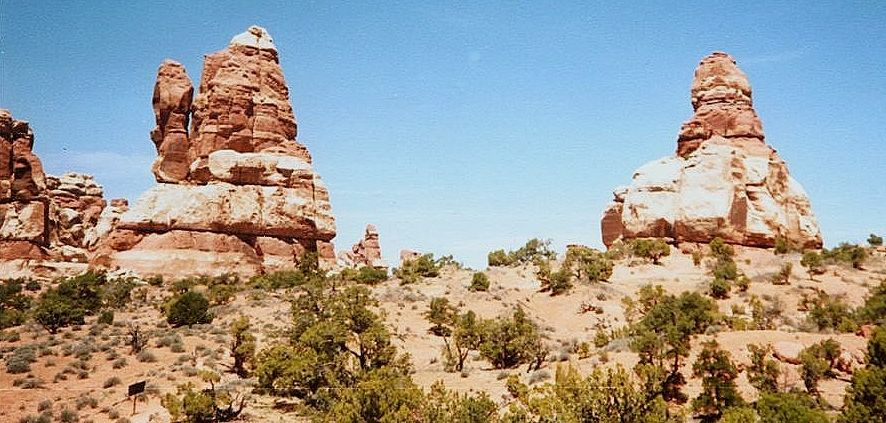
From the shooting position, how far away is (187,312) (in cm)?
2670

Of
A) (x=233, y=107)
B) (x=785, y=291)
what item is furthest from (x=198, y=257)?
(x=785, y=291)

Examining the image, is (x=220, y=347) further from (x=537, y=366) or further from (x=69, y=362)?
(x=537, y=366)

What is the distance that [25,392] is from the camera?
1586 cm

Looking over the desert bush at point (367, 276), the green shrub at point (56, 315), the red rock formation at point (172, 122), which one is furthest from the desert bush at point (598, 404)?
the red rock formation at point (172, 122)

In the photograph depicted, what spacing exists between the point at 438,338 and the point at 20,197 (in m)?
42.4

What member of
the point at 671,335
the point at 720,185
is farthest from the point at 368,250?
the point at 671,335

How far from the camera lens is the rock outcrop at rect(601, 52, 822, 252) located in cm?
3769

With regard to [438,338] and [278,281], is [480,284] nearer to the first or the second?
[438,338]

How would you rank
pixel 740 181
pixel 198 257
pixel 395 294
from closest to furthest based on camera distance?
1. pixel 395 294
2. pixel 740 181
3. pixel 198 257

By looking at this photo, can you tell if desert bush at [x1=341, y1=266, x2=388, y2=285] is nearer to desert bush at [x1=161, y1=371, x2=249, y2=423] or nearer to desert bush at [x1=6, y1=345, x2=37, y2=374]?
desert bush at [x1=6, y1=345, x2=37, y2=374]

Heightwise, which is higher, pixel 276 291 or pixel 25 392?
pixel 276 291

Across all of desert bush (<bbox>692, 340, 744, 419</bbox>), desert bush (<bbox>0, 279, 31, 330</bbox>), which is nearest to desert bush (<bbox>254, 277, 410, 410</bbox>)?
desert bush (<bbox>692, 340, 744, 419</bbox>)

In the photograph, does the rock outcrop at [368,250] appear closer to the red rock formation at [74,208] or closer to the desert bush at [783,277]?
the red rock formation at [74,208]

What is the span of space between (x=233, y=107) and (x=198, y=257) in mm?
13200
